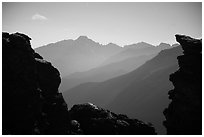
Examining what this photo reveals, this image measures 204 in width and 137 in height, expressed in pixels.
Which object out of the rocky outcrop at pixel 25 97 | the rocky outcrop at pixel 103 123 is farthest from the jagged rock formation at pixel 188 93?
the rocky outcrop at pixel 25 97

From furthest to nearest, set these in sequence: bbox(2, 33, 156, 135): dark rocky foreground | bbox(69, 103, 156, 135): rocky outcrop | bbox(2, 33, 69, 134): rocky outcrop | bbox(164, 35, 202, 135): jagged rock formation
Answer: bbox(69, 103, 156, 135): rocky outcrop → bbox(164, 35, 202, 135): jagged rock formation → bbox(2, 33, 156, 135): dark rocky foreground → bbox(2, 33, 69, 134): rocky outcrop

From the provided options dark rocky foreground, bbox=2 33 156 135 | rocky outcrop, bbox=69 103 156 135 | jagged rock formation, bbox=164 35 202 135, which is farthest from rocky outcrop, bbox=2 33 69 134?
jagged rock formation, bbox=164 35 202 135

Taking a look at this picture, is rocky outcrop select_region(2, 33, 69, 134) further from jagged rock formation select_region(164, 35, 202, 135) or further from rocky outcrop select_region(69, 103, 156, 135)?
jagged rock formation select_region(164, 35, 202, 135)

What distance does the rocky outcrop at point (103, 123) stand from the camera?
47188 mm

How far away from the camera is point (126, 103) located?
609ft

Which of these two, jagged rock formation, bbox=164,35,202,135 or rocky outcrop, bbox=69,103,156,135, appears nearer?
jagged rock formation, bbox=164,35,202,135

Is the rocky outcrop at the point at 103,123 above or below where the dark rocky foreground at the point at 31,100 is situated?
below

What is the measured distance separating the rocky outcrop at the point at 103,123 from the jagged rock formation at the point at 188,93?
29.1ft

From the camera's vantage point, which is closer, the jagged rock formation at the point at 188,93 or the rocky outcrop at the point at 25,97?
the rocky outcrop at the point at 25,97

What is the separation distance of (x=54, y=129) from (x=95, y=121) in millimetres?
11451

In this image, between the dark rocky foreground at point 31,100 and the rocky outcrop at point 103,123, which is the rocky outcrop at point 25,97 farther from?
the rocky outcrop at point 103,123

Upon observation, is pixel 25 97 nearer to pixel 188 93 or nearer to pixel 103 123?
pixel 103 123

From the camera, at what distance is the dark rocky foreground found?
34531 millimetres

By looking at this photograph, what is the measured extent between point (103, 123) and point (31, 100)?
60.9 feet
